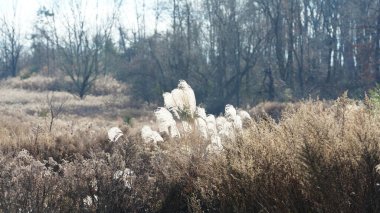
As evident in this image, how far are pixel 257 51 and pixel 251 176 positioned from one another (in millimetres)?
33081

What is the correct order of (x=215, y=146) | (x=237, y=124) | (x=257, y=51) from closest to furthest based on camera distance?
(x=215, y=146)
(x=237, y=124)
(x=257, y=51)

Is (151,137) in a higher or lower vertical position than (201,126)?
lower

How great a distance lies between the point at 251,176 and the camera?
143 inches

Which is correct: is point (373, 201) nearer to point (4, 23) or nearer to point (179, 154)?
point (179, 154)

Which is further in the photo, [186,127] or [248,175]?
[186,127]

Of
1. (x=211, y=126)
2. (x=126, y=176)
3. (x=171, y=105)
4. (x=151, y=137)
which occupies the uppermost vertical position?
(x=171, y=105)

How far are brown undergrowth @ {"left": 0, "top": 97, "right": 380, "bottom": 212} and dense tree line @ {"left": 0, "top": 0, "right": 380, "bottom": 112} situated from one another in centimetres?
2769

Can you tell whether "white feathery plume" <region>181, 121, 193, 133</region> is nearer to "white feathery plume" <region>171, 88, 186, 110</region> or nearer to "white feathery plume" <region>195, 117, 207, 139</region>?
"white feathery plume" <region>195, 117, 207, 139</region>

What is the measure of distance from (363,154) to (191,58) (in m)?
33.8

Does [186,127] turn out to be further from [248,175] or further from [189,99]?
[248,175]

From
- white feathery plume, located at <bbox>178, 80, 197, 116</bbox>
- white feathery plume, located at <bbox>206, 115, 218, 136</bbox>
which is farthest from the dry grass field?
white feathery plume, located at <bbox>178, 80, 197, 116</bbox>

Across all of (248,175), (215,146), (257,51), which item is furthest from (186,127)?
(257,51)

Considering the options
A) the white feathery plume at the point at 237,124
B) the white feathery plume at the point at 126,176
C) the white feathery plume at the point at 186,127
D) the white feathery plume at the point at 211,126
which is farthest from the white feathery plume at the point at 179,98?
the white feathery plume at the point at 126,176

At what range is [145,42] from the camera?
41625 mm
